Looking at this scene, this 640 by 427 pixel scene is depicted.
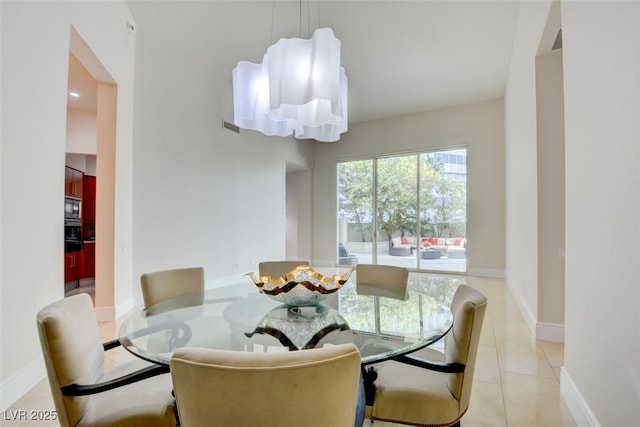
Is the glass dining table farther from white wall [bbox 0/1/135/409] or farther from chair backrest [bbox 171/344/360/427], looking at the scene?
white wall [bbox 0/1/135/409]

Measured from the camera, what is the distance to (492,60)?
4.82 metres

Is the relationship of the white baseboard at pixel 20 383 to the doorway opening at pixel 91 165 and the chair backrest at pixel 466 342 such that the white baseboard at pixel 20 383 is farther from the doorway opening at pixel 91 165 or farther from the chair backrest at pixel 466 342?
the chair backrest at pixel 466 342

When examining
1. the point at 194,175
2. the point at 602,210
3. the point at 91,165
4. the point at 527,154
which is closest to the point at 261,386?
the point at 602,210

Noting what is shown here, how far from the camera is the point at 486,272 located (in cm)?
643

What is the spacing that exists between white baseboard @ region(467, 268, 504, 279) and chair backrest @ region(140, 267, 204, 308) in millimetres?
5823

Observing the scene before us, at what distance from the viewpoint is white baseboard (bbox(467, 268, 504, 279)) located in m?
6.32

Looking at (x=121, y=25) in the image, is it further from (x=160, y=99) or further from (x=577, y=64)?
(x=577, y=64)

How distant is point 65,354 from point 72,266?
206 inches

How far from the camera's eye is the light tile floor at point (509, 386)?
70.4 inches

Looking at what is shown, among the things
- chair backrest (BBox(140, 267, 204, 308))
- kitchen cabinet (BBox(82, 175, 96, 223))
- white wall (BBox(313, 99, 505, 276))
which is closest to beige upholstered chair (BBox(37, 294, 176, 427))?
chair backrest (BBox(140, 267, 204, 308))

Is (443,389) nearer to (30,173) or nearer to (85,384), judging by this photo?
(85,384)

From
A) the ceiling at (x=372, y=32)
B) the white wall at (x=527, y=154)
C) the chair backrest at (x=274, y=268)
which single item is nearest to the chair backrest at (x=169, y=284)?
the chair backrest at (x=274, y=268)

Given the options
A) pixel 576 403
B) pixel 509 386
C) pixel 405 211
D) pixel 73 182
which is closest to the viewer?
pixel 576 403

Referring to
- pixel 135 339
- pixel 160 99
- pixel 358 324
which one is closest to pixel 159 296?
pixel 135 339
